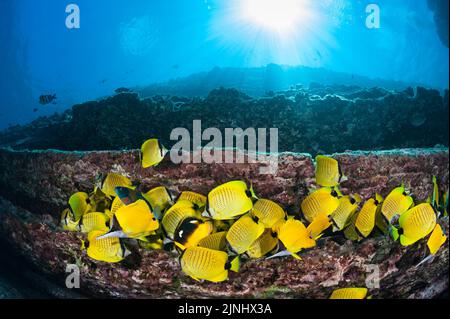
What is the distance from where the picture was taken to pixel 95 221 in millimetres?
1971

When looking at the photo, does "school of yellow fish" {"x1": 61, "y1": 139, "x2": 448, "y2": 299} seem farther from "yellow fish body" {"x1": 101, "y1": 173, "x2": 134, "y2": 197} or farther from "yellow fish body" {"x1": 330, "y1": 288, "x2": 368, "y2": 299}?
"yellow fish body" {"x1": 330, "y1": 288, "x2": 368, "y2": 299}

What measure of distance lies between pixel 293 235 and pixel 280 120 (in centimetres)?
408

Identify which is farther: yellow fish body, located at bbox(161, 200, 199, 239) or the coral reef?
the coral reef

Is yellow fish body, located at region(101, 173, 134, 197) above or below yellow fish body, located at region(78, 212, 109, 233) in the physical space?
above

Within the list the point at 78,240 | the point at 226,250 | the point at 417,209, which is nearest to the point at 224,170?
the point at 226,250

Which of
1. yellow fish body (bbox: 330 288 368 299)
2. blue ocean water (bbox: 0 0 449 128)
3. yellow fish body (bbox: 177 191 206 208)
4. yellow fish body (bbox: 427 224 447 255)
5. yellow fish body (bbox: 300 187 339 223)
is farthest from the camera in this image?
blue ocean water (bbox: 0 0 449 128)

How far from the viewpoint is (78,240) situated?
2.70m

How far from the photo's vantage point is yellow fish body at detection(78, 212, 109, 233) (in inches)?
77.2

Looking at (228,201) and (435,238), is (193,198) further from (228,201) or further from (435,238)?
(435,238)

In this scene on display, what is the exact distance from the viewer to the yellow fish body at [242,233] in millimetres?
1652

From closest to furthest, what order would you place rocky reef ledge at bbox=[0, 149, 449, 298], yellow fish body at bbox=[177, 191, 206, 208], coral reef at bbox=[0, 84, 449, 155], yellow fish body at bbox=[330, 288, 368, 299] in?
yellow fish body at bbox=[177, 191, 206, 208] → yellow fish body at bbox=[330, 288, 368, 299] → rocky reef ledge at bbox=[0, 149, 449, 298] → coral reef at bbox=[0, 84, 449, 155]

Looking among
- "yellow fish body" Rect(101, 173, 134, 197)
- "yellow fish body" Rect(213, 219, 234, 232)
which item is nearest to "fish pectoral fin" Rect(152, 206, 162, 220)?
"yellow fish body" Rect(213, 219, 234, 232)

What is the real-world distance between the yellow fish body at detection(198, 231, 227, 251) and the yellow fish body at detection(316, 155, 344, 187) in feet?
2.67

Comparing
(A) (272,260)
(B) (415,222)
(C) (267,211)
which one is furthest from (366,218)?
(A) (272,260)
